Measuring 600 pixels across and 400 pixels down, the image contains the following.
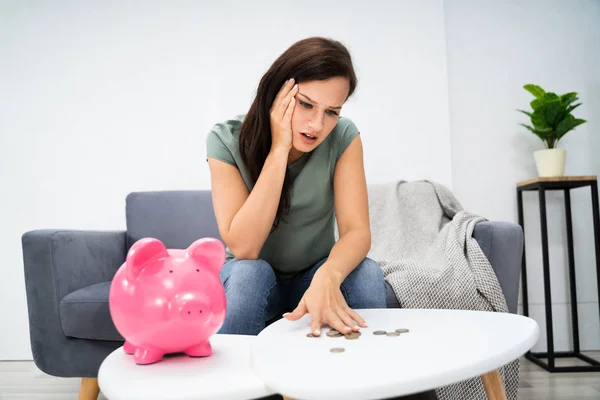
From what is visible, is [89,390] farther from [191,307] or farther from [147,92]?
[147,92]

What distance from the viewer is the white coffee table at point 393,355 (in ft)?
1.58

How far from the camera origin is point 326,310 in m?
0.75

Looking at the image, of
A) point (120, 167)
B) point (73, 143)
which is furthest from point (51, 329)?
point (73, 143)

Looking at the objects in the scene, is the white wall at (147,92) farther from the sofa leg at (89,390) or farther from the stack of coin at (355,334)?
the stack of coin at (355,334)

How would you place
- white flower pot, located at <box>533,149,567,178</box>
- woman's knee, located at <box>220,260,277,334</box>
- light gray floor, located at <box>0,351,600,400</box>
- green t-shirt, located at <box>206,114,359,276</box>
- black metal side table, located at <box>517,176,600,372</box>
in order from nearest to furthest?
1. woman's knee, located at <box>220,260,277,334</box>
2. green t-shirt, located at <box>206,114,359,276</box>
3. light gray floor, located at <box>0,351,600,400</box>
4. black metal side table, located at <box>517,176,600,372</box>
5. white flower pot, located at <box>533,149,567,178</box>

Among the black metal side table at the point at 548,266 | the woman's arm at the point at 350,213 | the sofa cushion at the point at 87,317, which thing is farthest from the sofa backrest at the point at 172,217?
the black metal side table at the point at 548,266

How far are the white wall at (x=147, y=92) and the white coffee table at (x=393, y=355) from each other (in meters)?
1.49

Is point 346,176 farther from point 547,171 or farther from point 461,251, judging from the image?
point 547,171

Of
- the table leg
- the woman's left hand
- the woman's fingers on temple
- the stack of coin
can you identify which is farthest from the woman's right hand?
the table leg

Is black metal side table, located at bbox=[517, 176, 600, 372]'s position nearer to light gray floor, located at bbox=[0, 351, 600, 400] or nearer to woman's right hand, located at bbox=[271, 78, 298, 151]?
light gray floor, located at bbox=[0, 351, 600, 400]

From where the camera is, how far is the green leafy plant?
6.32 ft

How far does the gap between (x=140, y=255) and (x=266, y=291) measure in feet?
1.32

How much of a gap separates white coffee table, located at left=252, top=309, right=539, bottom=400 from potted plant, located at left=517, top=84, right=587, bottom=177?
1.47 meters

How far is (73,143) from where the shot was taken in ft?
7.27
